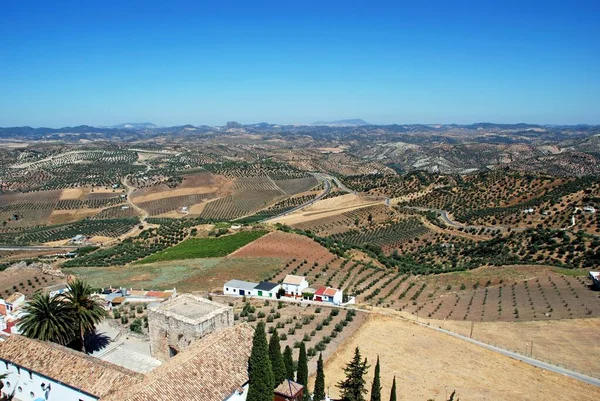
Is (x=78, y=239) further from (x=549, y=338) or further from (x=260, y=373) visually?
(x=549, y=338)

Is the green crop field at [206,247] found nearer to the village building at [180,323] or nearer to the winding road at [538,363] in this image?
the village building at [180,323]

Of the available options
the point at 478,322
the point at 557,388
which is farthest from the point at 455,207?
the point at 557,388

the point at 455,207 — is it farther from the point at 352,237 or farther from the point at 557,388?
the point at 557,388

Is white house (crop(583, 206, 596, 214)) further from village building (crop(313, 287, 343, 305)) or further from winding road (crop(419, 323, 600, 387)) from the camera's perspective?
village building (crop(313, 287, 343, 305))

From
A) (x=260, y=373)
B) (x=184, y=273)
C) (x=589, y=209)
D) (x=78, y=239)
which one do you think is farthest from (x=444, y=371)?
(x=78, y=239)

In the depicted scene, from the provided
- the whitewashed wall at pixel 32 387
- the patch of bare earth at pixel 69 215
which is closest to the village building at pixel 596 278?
the whitewashed wall at pixel 32 387

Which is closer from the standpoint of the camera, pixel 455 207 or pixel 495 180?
pixel 455 207
